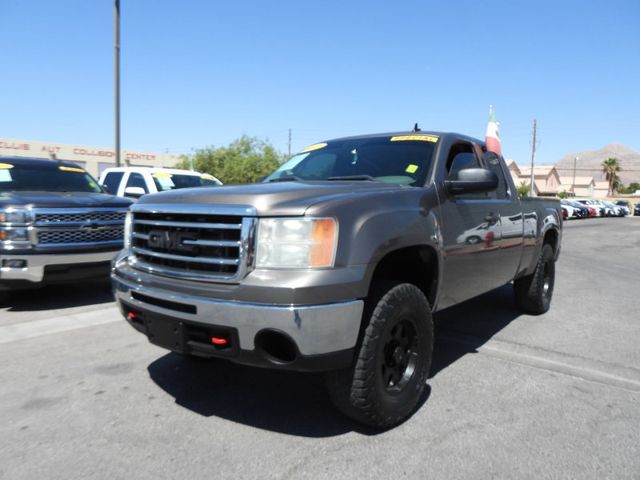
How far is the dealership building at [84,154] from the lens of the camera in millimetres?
50375

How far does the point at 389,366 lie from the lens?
3.04 m

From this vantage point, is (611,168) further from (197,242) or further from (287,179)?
(197,242)

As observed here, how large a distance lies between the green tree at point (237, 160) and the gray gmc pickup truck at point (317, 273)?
44.1 meters

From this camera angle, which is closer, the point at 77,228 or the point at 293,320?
the point at 293,320

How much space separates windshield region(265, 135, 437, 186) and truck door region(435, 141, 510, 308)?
0.61ft

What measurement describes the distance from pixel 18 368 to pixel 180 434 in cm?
184

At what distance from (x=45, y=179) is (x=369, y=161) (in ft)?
16.8

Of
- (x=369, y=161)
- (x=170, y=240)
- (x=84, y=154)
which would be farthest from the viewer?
(x=84, y=154)

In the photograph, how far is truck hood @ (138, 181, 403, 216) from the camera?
2.62 meters

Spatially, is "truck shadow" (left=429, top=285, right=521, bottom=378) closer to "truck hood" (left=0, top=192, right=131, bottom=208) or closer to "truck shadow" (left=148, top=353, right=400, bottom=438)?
"truck shadow" (left=148, top=353, right=400, bottom=438)

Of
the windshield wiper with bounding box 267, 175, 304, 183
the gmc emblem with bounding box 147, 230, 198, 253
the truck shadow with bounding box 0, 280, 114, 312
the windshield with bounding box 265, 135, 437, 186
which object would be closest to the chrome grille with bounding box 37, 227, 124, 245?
the truck shadow with bounding box 0, 280, 114, 312

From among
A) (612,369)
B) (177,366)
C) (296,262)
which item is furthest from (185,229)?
(612,369)

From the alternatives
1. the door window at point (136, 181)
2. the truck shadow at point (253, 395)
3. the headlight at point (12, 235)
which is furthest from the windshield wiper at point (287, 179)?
the door window at point (136, 181)

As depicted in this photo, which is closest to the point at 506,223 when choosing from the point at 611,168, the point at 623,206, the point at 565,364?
the point at 565,364
